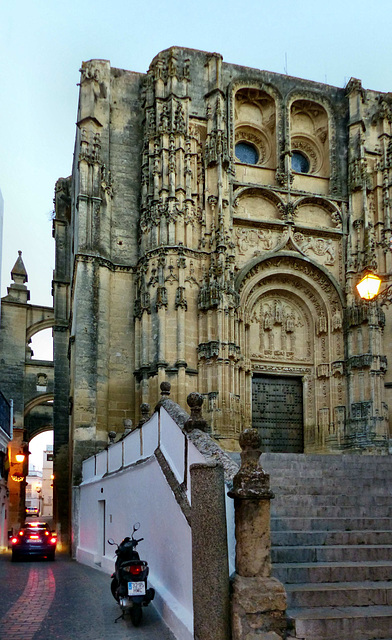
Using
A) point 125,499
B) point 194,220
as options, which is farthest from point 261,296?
point 125,499

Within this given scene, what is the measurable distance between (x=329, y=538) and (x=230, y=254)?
40.5ft

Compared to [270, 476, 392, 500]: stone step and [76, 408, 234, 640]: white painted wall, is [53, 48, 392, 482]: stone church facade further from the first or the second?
[270, 476, 392, 500]: stone step

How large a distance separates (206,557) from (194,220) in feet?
46.9

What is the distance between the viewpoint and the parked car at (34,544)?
61.8 ft

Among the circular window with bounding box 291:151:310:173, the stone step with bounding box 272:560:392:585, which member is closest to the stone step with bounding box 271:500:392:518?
the stone step with bounding box 272:560:392:585

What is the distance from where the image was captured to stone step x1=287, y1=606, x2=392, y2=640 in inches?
213

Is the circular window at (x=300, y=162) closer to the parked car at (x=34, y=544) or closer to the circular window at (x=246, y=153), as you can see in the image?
the circular window at (x=246, y=153)

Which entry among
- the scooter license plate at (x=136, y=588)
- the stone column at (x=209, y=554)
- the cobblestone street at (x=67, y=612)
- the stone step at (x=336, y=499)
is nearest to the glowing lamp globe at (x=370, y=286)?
the stone step at (x=336, y=499)

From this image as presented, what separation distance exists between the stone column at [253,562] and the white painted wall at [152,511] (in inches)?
14.8

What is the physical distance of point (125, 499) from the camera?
1174 cm

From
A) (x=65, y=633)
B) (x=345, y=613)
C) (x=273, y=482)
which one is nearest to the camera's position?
(x=345, y=613)

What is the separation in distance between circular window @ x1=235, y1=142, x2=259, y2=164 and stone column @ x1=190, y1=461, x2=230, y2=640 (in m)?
17.2

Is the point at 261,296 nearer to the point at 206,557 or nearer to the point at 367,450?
the point at 367,450

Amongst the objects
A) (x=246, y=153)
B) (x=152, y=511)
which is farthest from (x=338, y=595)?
(x=246, y=153)
